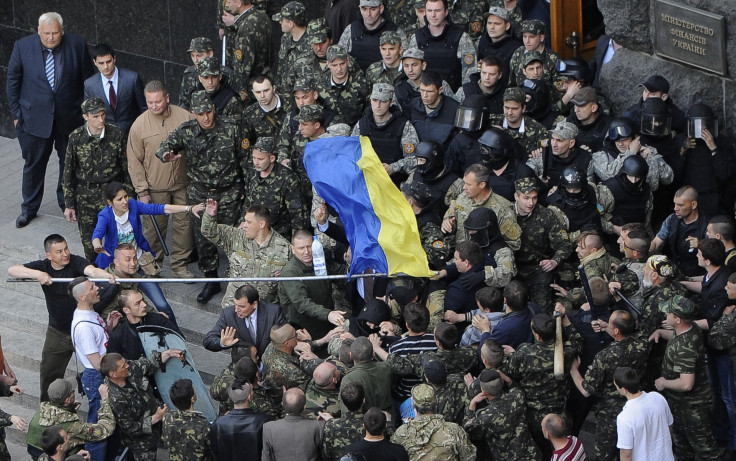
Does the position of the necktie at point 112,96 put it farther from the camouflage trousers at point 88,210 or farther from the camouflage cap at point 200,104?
the camouflage cap at point 200,104

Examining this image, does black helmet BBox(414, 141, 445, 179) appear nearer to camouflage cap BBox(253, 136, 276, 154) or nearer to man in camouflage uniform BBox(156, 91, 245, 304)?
camouflage cap BBox(253, 136, 276, 154)

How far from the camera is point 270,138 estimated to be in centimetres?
1394

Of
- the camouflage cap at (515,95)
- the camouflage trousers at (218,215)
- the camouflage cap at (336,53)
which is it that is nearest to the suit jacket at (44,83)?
the camouflage trousers at (218,215)

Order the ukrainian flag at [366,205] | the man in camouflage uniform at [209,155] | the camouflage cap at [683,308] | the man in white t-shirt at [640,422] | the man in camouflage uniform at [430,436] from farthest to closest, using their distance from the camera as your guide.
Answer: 1. the man in camouflage uniform at [209,155]
2. the ukrainian flag at [366,205]
3. the camouflage cap at [683,308]
4. the man in white t-shirt at [640,422]
5. the man in camouflage uniform at [430,436]

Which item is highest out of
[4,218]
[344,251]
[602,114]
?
[602,114]

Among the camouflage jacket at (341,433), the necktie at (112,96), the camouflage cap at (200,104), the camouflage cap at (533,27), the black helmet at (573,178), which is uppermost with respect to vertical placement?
the camouflage cap at (533,27)

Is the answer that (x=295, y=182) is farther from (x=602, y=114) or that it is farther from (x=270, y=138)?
(x=602, y=114)

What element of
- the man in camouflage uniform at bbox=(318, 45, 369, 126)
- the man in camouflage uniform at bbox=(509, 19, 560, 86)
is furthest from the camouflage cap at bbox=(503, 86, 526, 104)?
the man in camouflage uniform at bbox=(318, 45, 369, 126)

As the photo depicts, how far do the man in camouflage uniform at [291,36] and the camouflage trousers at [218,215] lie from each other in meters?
1.67

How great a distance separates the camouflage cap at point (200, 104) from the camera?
14258 mm

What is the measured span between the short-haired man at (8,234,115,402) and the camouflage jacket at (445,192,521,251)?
3.12 meters

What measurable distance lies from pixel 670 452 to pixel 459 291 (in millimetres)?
2345

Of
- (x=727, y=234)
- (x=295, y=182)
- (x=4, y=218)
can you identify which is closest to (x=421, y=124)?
(x=295, y=182)

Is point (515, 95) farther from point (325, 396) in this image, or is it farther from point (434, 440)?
point (434, 440)
